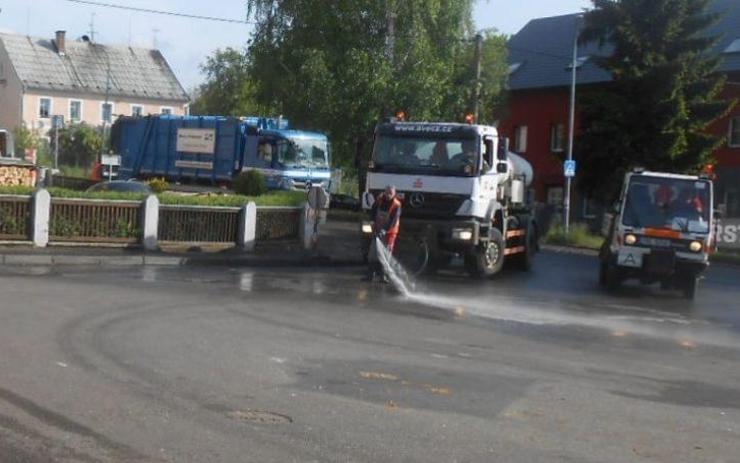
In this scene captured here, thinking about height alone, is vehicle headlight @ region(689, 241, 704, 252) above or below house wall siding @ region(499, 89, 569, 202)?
below

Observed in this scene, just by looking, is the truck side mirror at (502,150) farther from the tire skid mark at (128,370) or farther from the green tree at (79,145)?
the green tree at (79,145)

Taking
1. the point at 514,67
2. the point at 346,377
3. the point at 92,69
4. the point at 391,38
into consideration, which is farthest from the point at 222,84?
the point at 346,377

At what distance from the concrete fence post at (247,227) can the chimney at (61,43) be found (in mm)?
63482

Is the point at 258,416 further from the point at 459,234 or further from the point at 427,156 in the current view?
the point at 427,156

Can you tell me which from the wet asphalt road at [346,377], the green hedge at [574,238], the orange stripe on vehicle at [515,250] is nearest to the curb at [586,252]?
the green hedge at [574,238]

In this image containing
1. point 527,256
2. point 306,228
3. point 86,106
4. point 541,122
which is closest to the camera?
point 527,256

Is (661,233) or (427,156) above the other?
(427,156)

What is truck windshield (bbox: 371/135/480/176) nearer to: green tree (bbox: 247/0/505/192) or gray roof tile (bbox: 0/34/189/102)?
green tree (bbox: 247/0/505/192)

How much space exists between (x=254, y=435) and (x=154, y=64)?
85.5 metres

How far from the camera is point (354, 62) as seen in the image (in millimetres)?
43344

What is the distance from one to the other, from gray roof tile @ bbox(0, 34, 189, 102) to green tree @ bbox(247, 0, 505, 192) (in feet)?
135

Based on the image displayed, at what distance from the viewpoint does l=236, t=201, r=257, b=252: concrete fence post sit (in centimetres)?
2594

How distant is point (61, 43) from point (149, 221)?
212 ft

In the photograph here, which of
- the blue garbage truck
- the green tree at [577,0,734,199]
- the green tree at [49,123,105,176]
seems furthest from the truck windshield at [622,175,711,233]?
the green tree at [49,123,105,176]
